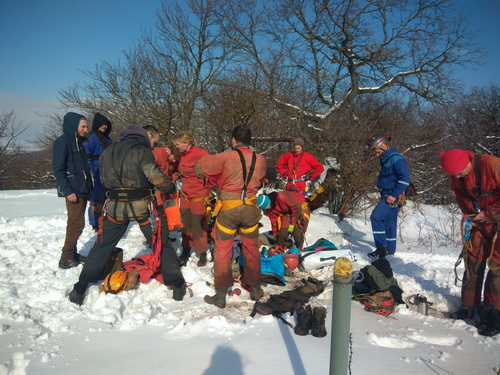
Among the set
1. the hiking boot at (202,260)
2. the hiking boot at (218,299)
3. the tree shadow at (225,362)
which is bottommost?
the tree shadow at (225,362)

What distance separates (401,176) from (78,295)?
4.83m

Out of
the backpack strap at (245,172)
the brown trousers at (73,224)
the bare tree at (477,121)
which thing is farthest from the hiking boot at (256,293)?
the bare tree at (477,121)

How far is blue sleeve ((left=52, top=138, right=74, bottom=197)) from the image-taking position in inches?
172

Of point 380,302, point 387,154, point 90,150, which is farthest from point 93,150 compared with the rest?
point 387,154

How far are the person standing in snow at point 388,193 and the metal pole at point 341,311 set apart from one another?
4127mm

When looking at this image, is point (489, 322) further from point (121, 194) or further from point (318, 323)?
point (121, 194)

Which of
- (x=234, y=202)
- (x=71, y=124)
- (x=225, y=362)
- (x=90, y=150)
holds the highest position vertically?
(x=71, y=124)

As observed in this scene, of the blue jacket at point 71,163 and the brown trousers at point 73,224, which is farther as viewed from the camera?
the brown trousers at point 73,224

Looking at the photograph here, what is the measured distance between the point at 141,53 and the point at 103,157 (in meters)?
12.8

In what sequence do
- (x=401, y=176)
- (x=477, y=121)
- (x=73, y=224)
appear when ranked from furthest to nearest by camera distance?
(x=477, y=121), (x=401, y=176), (x=73, y=224)

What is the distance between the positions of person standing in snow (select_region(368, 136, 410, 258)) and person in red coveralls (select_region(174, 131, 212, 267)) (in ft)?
9.21

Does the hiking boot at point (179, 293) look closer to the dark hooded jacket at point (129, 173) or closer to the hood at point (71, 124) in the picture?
the dark hooded jacket at point (129, 173)

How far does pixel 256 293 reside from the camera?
3959 millimetres

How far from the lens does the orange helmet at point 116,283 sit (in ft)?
12.2
